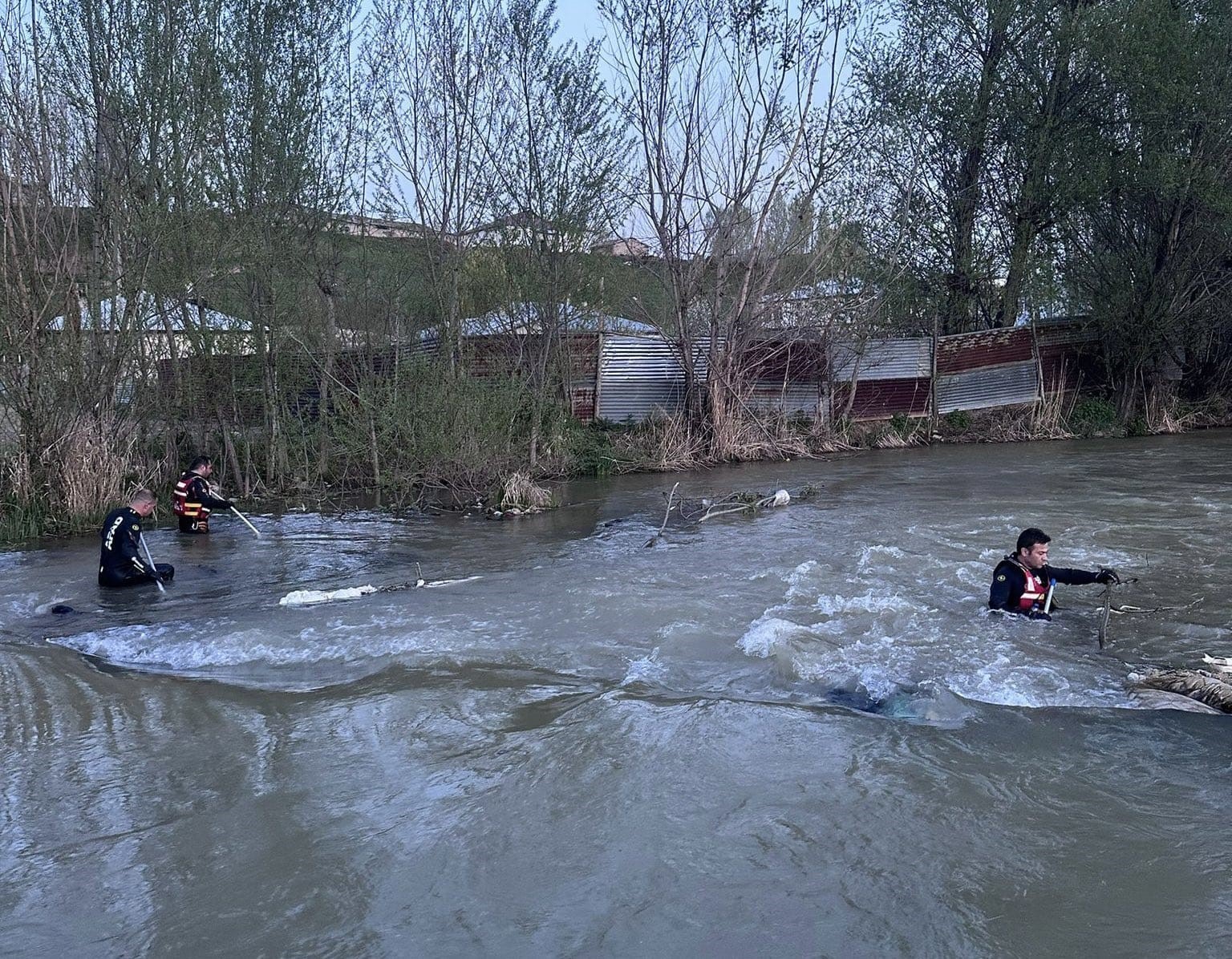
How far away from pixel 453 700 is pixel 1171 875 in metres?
4.27

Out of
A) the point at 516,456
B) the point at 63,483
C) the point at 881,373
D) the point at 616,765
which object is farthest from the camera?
the point at 881,373

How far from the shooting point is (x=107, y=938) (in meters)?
4.19

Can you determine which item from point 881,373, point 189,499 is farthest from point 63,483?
point 881,373

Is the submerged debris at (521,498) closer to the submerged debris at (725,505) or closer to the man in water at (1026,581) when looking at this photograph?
the submerged debris at (725,505)

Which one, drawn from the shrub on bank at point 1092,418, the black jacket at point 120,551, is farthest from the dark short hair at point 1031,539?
the shrub on bank at point 1092,418

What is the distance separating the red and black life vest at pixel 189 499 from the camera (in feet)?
44.4

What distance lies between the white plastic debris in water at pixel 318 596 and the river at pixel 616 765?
0.20 m

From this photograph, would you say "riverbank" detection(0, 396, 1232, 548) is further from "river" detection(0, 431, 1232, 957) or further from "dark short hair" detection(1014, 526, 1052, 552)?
"dark short hair" detection(1014, 526, 1052, 552)

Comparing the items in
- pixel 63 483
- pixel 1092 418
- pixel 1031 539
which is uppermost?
pixel 1092 418

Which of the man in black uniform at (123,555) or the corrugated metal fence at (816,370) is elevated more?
the corrugated metal fence at (816,370)

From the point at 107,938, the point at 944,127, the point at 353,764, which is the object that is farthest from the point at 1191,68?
the point at 107,938

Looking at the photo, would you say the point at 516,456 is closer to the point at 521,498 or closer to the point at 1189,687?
the point at 521,498

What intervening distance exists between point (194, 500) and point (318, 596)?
4.74 metres

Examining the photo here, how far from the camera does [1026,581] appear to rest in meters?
8.59
